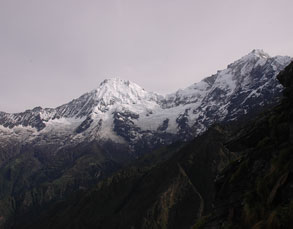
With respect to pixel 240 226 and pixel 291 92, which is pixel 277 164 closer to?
pixel 240 226

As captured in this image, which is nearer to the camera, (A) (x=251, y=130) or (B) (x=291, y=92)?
(B) (x=291, y=92)

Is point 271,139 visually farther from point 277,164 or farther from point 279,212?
point 279,212

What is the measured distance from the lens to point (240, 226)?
1072 inches

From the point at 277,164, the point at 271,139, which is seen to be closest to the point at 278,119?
the point at 271,139

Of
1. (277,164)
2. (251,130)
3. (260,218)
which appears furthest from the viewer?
(251,130)

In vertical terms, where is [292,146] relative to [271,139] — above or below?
below

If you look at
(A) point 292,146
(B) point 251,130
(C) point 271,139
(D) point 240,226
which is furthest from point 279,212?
(B) point 251,130

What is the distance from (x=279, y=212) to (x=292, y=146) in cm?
771

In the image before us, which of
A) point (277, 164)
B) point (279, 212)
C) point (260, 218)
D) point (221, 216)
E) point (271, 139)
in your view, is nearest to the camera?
point (279, 212)

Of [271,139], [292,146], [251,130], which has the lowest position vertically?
[292,146]

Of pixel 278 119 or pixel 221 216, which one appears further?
pixel 278 119

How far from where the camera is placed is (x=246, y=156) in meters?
34.9

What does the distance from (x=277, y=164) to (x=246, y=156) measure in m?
6.47

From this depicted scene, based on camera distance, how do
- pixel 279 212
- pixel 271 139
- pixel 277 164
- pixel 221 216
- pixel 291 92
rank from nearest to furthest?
pixel 279 212 → pixel 277 164 → pixel 221 216 → pixel 271 139 → pixel 291 92
